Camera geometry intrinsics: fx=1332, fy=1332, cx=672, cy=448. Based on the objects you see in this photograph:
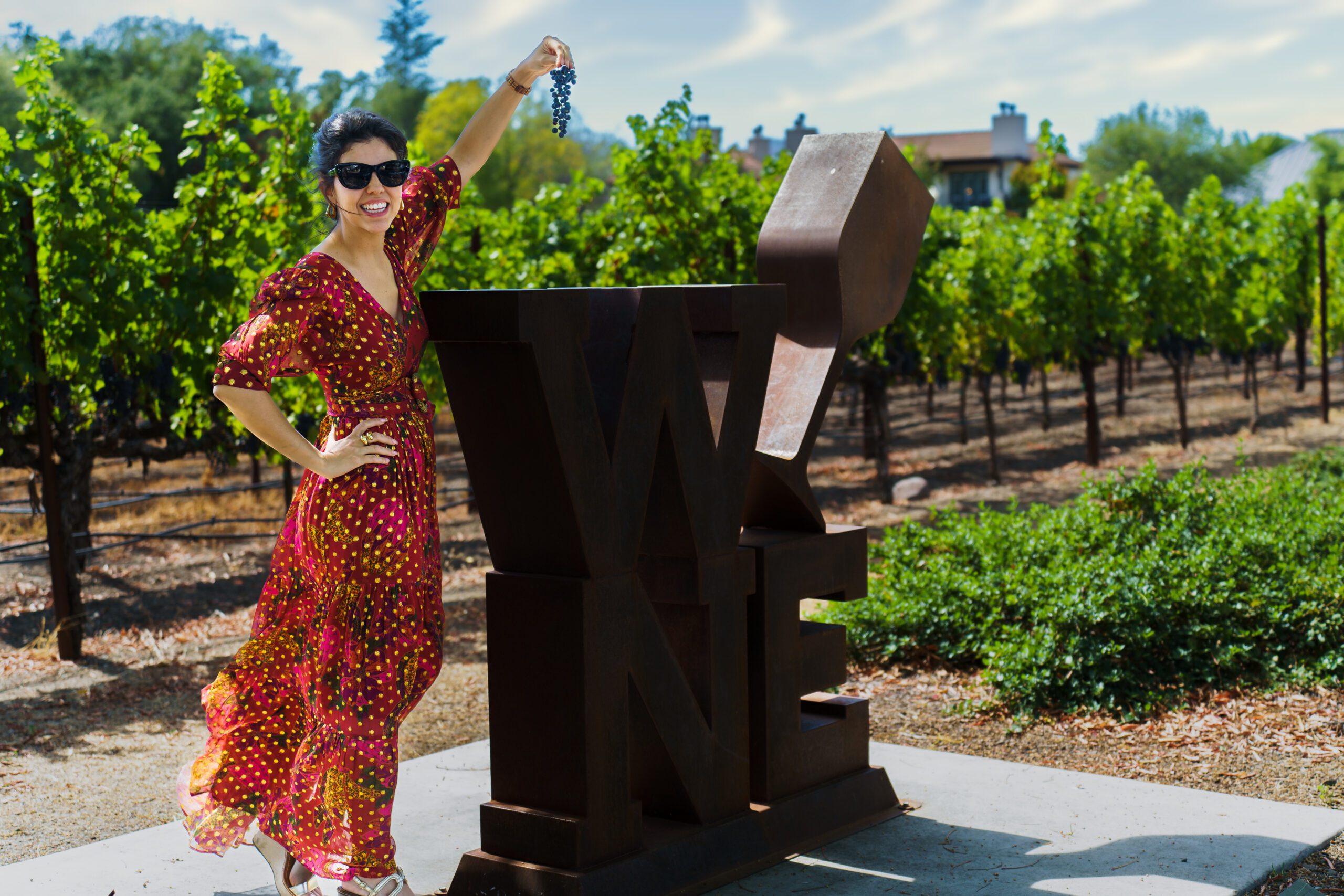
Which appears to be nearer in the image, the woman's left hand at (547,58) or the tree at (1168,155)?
the woman's left hand at (547,58)

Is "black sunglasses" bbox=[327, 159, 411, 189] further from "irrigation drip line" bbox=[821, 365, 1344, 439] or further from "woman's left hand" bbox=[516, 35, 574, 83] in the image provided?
"irrigation drip line" bbox=[821, 365, 1344, 439]

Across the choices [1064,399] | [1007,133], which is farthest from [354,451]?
[1007,133]

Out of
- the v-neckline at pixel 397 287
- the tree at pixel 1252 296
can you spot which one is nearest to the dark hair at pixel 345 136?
the v-neckline at pixel 397 287

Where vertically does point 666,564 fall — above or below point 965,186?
below

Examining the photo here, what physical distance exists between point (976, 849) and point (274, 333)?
2.35 meters

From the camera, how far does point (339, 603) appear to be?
310 centimetres

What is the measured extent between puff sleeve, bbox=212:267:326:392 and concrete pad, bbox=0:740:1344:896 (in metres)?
1.34

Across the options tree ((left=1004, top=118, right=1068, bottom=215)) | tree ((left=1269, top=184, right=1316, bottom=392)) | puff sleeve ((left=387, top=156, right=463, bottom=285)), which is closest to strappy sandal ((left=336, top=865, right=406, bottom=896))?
puff sleeve ((left=387, top=156, right=463, bottom=285))

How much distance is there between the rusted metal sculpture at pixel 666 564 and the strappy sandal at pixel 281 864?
0.41 meters

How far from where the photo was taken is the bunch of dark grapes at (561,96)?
134 inches

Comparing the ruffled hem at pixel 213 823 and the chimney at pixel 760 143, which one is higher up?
the chimney at pixel 760 143

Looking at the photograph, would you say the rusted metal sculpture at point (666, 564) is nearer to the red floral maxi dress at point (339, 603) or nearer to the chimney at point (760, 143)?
the red floral maxi dress at point (339, 603)

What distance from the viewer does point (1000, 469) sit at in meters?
16.2

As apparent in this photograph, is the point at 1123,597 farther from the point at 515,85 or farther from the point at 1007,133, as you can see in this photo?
the point at 1007,133
